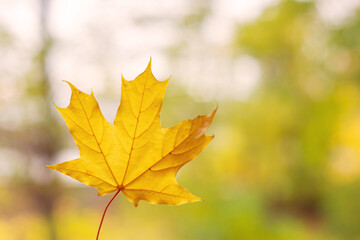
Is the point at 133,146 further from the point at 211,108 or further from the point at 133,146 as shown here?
the point at 211,108

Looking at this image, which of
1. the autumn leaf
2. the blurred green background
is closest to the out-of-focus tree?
the blurred green background

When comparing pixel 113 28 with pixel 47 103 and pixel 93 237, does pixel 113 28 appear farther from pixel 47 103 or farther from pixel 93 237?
pixel 93 237

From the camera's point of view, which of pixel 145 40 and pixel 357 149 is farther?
pixel 357 149

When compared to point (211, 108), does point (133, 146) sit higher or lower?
lower

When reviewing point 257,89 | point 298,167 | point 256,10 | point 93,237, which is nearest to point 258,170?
point 298,167

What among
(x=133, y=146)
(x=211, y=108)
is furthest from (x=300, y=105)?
(x=133, y=146)
